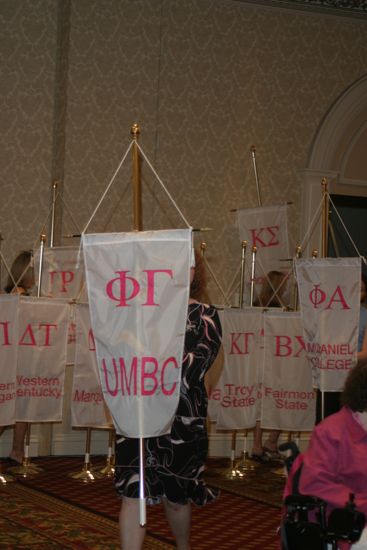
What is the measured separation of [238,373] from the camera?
23.4 ft

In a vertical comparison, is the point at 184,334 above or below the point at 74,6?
→ below

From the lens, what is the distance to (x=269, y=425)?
7.16m

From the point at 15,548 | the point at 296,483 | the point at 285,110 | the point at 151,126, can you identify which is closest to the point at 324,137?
the point at 285,110

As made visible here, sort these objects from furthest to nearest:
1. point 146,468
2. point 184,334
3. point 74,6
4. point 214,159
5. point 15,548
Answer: point 214,159, point 74,6, point 15,548, point 146,468, point 184,334

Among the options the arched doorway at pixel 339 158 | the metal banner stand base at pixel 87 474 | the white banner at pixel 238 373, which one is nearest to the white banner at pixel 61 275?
the metal banner stand base at pixel 87 474

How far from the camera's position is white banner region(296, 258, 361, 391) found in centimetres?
638

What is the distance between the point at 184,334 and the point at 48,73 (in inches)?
192

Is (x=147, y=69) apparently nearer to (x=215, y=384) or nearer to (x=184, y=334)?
(x=215, y=384)

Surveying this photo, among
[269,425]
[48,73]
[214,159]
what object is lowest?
[269,425]

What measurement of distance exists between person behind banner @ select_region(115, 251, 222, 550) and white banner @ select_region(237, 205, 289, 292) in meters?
3.77

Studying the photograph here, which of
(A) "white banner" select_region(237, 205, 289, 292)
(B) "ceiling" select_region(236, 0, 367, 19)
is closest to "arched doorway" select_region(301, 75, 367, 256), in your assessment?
(B) "ceiling" select_region(236, 0, 367, 19)

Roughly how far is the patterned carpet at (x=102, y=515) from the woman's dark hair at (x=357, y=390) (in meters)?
2.22

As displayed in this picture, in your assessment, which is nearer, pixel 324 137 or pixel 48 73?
pixel 48 73

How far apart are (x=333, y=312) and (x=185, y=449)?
8.38 ft
